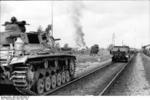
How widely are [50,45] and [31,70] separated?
11.4 ft

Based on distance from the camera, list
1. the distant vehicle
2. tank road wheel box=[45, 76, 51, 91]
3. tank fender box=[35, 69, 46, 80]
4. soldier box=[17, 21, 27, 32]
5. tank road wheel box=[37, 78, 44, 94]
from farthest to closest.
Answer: the distant vehicle → soldier box=[17, 21, 27, 32] → tank road wheel box=[45, 76, 51, 91] → tank road wheel box=[37, 78, 44, 94] → tank fender box=[35, 69, 46, 80]

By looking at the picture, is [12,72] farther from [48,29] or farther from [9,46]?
[48,29]

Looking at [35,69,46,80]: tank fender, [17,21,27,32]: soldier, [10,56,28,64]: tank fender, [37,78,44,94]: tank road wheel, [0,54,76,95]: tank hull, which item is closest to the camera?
[10,56,28,64]: tank fender

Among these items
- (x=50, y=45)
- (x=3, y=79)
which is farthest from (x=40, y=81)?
(x=50, y=45)

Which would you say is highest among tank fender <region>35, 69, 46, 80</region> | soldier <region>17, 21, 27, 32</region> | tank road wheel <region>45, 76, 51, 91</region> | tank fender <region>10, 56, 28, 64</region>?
soldier <region>17, 21, 27, 32</region>

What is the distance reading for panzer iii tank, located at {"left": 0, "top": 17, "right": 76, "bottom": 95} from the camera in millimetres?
9594

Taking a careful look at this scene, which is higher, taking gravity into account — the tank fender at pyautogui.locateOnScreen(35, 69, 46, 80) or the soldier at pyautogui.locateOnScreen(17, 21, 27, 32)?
the soldier at pyautogui.locateOnScreen(17, 21, 27, 32)

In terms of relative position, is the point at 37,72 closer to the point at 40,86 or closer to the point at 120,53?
the point at 40,86

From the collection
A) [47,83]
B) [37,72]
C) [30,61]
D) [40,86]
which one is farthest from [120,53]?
[30,61]

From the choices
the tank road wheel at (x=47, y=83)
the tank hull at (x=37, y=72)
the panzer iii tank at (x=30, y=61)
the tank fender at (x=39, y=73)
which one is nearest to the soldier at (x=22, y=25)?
the panzer iii tank at (x=30, y=61)

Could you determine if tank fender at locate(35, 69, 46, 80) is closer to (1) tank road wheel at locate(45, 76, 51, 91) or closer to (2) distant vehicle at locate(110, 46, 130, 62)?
(1) tank road wheel at locate(45, 76, 51, 91)

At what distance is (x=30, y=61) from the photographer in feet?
32.4

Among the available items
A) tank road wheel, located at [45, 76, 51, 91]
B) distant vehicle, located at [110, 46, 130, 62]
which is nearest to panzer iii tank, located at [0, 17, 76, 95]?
tank road wheel, located at [45, 76, 51, 91]

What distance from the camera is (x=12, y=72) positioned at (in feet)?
32.1
